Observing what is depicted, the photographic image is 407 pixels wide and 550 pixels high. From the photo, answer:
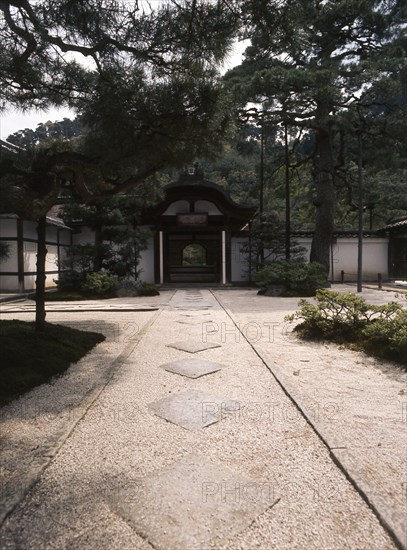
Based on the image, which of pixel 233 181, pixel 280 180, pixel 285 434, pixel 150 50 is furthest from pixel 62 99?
pixel 233 181

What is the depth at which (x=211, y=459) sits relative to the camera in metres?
2.06

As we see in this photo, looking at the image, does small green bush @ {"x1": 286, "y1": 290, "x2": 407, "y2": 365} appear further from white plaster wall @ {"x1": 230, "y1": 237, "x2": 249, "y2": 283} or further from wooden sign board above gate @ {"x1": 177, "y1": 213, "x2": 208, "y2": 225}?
white plaster wall @ {"x1": 230, "y1": 237, "x2": 249, "y2": 283}

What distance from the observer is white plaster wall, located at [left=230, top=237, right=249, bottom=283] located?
57.3 ft

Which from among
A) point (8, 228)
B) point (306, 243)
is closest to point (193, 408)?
point (8, 228)

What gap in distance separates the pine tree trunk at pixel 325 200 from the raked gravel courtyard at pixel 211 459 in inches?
512

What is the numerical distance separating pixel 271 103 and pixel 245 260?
7570mm

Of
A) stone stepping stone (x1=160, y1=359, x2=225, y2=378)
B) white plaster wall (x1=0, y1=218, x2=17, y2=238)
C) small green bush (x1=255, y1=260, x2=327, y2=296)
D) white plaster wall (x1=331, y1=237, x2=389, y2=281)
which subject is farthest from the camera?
white plaster wall (x1=331, y1=237, x2=389, y2=281)

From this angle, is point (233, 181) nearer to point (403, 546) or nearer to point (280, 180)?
point (280, 180)

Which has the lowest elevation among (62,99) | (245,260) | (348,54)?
(245,260)

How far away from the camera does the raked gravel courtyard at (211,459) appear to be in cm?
151

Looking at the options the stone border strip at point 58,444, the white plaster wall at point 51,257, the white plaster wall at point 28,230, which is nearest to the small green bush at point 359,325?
the stone border strip at point 58,444

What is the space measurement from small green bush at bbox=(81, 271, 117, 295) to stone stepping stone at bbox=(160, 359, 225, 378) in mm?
8509

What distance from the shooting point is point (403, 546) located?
1.41m

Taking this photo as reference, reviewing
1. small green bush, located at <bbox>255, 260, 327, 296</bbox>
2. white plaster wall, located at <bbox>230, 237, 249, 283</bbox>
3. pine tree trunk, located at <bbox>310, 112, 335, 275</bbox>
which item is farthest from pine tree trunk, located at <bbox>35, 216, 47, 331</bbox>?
pine tree trunk, located at <bbox>310, 112, 335, 275</bbox>
